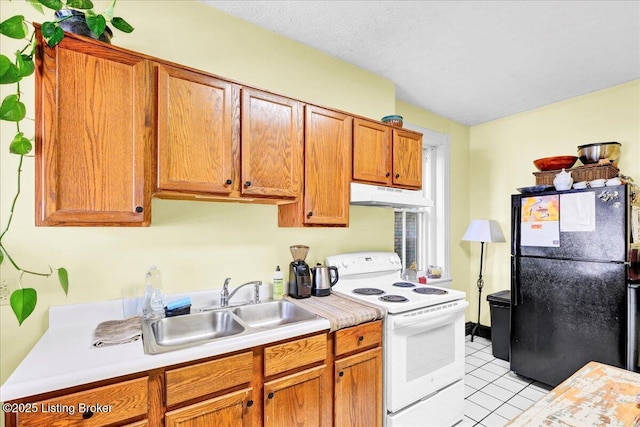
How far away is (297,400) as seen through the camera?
1.51m

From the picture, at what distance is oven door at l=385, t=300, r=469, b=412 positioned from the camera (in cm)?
181

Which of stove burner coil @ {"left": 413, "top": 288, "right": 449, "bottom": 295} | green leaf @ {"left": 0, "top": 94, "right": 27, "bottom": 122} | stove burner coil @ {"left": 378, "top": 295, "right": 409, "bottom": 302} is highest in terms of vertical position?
green leaf @ {"left": 0, "top": 94, "right": 27, "bottom": 122}

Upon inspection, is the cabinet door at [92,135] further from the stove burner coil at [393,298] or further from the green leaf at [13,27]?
the stove burner coil at [393,298]

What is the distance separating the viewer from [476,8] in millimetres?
1872

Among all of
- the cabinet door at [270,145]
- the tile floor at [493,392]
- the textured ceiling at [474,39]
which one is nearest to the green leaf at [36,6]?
the cabinet door at [270,145]

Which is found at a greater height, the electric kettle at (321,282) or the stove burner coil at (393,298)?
the electric kettle at (321,282)

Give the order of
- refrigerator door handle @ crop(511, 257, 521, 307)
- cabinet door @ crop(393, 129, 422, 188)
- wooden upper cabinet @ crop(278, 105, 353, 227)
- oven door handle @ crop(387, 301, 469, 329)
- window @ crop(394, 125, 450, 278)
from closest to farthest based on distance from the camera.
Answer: oven door handle @ crop(387, 301, 469, 329) < wooden upper cabinet @ crop(278, 105, 353, 227) < cabinet door @ crop(393, 129, 422, 188) < refrigerator door handle @ crop(511, 257, 521, 307) < window @ crop(394, 125, 450, 278)

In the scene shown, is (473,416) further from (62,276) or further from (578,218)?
(62,276)

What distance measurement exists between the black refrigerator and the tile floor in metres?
0.13

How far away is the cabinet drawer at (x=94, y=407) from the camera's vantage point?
3.27 ft

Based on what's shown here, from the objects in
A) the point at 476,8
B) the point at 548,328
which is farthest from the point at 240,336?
the point at 548,328

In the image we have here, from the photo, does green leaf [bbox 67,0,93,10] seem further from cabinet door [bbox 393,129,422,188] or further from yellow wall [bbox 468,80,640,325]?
yellow wall [bbox 468,80,640,325]

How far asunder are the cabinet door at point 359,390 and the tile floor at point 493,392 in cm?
88

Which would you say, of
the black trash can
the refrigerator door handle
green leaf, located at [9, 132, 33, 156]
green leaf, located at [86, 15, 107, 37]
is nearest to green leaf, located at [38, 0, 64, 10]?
green leaf, located at [86, 15, 107, 37]
